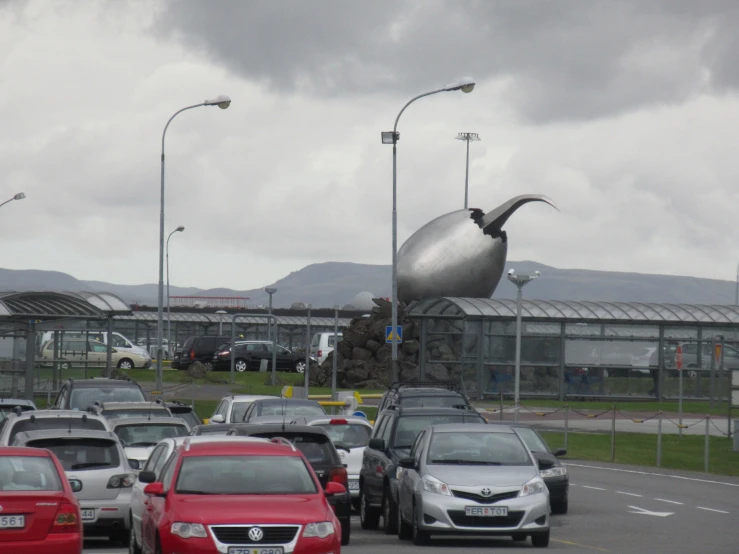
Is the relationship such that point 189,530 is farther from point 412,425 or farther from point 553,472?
point 553,472

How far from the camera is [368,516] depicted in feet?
63.7

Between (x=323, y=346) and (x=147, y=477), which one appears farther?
(x=323, y=346)

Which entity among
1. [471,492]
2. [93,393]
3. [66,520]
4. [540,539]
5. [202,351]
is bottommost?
Answer: [540,539]

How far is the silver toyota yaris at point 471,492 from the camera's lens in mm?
15930

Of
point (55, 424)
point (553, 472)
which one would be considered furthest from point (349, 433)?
point (55, 424)

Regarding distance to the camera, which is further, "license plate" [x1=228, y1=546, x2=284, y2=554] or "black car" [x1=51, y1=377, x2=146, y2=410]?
"black car" [x1=51, y1=377, x2=146, y2=410]

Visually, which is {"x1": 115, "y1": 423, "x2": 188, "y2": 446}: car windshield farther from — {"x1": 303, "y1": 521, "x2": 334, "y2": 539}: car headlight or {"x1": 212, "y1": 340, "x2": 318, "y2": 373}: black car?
{"x1": 212, "y1": 340, "x2": 318, "y2": 373}: black car

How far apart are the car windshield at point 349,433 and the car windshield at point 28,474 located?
8581 millimetres

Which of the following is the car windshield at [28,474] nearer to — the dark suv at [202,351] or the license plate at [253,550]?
the license plate at [253,550]

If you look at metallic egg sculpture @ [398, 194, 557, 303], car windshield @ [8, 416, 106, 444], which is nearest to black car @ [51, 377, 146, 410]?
car windshield @ [8, 416, 106, 444]

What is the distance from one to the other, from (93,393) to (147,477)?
49.7 ft

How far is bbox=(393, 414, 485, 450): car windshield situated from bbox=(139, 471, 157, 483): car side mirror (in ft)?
20.3

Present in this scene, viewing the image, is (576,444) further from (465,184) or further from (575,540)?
(465,184)

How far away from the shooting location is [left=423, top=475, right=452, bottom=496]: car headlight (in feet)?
52.8
